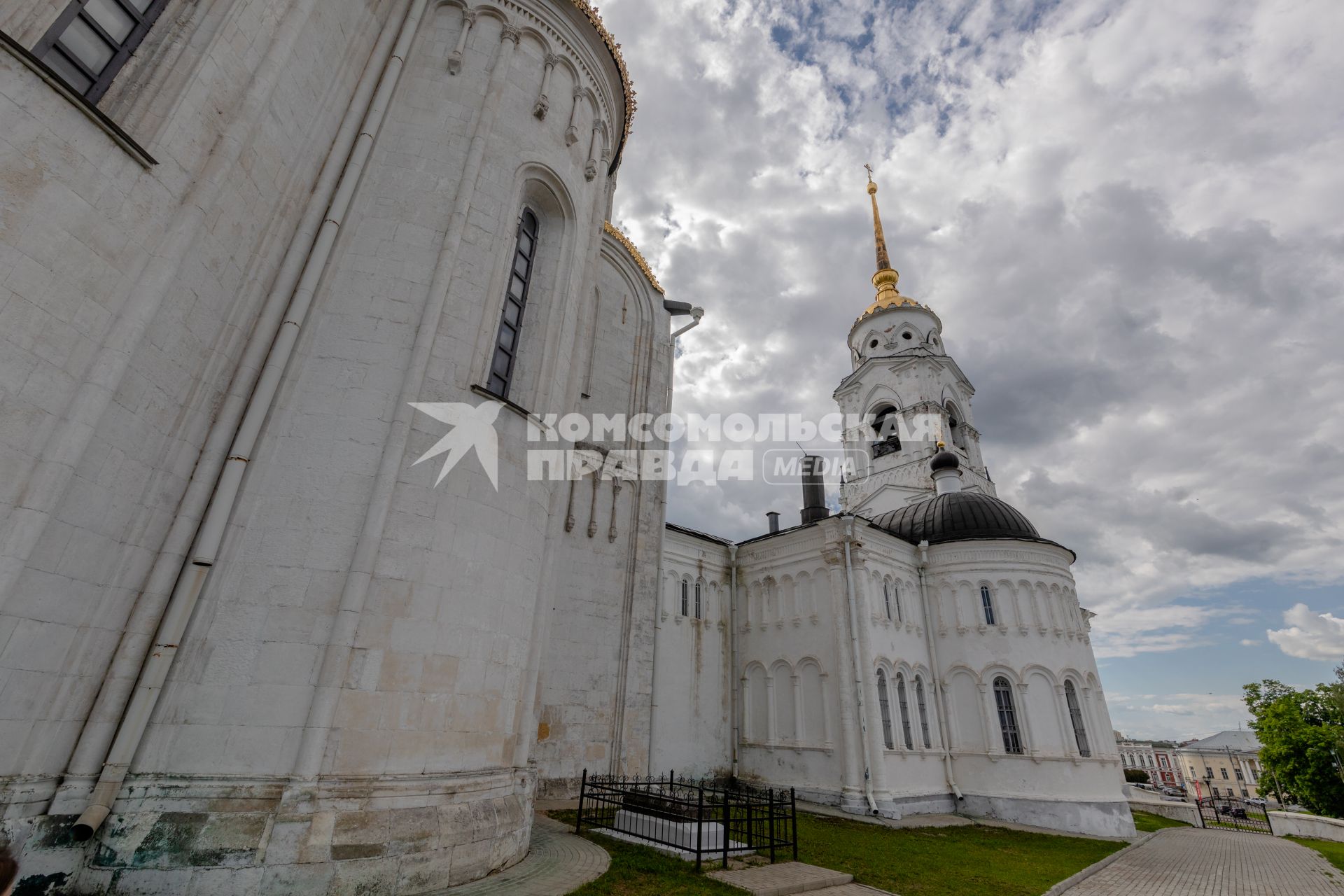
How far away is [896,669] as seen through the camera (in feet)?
65.9

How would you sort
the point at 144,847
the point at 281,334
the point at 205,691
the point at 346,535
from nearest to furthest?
the point at 144,847 < the point at 205,691 < the point at 346,535 < the point at 281,334

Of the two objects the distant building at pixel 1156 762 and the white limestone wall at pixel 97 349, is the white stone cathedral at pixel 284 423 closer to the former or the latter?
the white limestone wall at pixel 97 349

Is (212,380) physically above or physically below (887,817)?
above

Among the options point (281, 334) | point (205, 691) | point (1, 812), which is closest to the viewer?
point (1, 812)

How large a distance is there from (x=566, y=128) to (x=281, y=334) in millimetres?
7264

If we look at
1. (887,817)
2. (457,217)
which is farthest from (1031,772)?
(457,217)

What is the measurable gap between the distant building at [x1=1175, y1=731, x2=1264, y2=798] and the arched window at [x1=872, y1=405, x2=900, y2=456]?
260ft

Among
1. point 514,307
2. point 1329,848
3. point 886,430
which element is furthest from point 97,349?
point 886,430

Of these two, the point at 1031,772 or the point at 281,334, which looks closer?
the point at 281,334

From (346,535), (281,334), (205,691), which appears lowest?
(205,691)

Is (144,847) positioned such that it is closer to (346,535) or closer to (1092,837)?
(346,535)

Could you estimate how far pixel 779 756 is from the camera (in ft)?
65.1

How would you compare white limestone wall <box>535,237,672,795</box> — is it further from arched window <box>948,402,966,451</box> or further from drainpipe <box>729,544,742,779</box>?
arched window <box>948,402,966,451</box>

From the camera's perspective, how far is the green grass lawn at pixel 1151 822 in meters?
22.3
